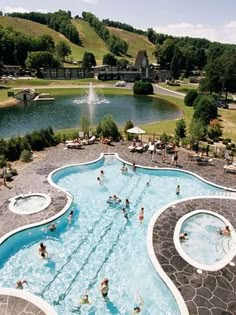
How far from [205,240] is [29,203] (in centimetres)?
1183

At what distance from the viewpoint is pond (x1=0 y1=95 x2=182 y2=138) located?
48.9 metres

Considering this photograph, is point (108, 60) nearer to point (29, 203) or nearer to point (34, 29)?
point (34, 29)

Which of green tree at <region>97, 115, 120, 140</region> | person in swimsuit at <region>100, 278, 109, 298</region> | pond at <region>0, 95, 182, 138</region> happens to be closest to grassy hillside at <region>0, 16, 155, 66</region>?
pond at <region>0, 95, 182, 138</region>

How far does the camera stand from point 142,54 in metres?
124

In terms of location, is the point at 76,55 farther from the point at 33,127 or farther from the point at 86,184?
the point at 86,184

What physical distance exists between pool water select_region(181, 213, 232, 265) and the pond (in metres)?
31.5

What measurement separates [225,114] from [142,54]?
79365mm

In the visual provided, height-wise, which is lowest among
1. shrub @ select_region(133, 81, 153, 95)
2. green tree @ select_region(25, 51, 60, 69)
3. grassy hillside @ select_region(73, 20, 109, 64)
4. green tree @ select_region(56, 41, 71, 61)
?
shrub @ select_region(133, 81, 153, 95)

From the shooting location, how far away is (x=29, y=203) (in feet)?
67.0

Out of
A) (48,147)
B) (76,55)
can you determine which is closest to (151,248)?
(48,147)

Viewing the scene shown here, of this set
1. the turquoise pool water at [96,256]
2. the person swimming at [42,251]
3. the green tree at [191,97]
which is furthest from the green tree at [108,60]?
the person swimming at [42,251]

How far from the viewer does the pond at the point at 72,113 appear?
48.9 m

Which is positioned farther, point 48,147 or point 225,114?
point 225,114

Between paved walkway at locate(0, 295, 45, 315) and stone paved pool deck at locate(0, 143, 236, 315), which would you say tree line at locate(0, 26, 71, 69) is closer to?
stone paved pool deck at locate(0, 143, 236, 315)
